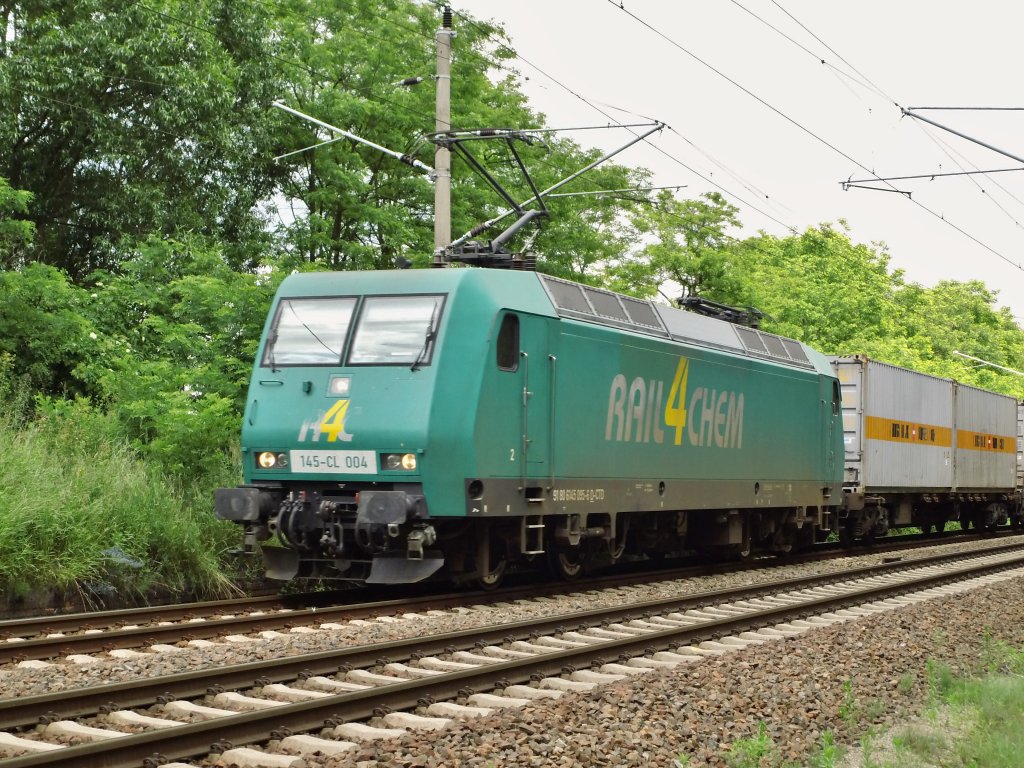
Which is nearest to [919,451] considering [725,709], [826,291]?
[725,709]

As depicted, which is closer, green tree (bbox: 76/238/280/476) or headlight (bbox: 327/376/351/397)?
headlight (bbox: 327/376/351/397)

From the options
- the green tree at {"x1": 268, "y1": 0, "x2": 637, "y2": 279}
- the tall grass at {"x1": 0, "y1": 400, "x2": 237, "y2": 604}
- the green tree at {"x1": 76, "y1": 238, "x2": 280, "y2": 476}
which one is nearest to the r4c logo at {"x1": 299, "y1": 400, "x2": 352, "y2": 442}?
the tall grass at {"x1": 0, "y1": 400, "x2": 237, "y2": 604}

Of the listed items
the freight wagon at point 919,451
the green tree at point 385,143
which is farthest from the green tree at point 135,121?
the freight wagon at point 919,451

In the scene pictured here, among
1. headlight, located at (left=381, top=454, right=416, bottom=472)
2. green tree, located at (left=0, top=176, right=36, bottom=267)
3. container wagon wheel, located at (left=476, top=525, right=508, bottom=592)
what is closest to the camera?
headlight, located at (left=381, top=454, right=416, bottom=472)

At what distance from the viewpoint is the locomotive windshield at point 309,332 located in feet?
42.3

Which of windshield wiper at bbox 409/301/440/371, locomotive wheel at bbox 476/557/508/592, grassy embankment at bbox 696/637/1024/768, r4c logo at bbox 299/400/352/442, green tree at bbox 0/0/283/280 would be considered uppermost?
green tree at bbox 0/0/283/280

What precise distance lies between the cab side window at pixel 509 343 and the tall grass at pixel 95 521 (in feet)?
12.6

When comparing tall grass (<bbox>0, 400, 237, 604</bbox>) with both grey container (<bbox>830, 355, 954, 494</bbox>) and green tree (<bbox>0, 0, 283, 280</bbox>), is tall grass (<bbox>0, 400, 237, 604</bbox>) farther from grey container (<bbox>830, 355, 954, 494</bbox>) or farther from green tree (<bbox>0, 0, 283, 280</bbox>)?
grey container (<bbox>830, 355, 954, 494</bbox>)

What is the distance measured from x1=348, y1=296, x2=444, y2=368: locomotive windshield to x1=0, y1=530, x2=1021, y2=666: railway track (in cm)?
240

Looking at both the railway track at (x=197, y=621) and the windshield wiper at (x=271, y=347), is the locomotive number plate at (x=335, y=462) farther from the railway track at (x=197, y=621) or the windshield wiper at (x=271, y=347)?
the railway track at (x=197, y=621)

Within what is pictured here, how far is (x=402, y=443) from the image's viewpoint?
39.5ft

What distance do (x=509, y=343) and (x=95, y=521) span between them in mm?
4509

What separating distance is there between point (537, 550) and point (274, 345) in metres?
3.48

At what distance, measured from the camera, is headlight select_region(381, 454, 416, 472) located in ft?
39.4
